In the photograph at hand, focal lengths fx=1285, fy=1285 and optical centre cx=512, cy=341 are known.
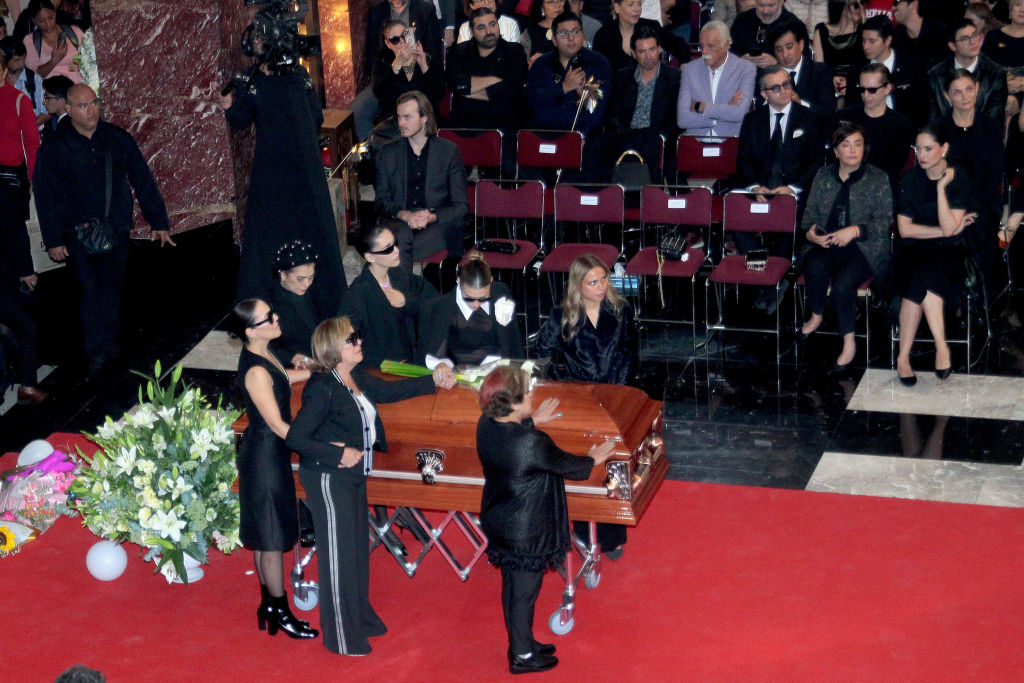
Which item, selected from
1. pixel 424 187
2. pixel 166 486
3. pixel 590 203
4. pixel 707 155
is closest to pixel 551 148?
pixel 590 203

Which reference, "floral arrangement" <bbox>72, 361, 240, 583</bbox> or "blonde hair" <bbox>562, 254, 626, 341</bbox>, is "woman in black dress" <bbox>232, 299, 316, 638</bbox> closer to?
"floral arrangement" <bbox>72, 361, 240, 583</bbox>

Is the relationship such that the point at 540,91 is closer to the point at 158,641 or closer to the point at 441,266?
the point at 441,266

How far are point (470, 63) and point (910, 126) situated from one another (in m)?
3.20

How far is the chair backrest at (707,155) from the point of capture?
9.08 m

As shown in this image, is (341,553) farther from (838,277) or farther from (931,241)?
(931,241)

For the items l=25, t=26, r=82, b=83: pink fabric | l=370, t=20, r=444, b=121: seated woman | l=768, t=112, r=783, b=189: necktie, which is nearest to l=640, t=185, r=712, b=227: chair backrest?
l=768, t=112, r=783, b=189: necktie

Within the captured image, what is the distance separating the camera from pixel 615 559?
19.1 feet

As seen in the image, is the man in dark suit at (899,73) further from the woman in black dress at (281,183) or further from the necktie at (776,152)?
the woman in black dress at (281,183)

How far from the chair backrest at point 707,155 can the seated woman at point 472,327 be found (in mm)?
3385

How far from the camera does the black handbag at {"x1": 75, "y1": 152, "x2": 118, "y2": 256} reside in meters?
8.12

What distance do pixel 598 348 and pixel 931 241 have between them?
2.95m

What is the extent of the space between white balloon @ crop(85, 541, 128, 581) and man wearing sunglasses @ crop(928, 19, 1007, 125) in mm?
6130

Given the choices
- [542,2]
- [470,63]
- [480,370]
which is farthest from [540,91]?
[480,370]

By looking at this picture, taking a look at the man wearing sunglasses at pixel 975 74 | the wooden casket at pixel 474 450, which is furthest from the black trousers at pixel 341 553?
the man wearing sunglasses at pixel 975 74
